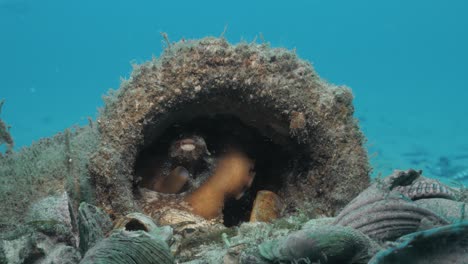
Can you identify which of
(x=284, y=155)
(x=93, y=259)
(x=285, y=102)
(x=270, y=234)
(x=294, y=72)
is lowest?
(x=93, y=259)

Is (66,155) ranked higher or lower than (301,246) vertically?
higher

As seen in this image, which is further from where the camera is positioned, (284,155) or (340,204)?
(284,155)

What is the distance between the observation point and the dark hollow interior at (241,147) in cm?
530

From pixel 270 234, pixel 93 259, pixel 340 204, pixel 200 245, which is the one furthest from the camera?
pixel 340 204

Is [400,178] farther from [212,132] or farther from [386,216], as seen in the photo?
[212,132]

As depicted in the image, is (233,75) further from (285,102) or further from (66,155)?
(66,155)

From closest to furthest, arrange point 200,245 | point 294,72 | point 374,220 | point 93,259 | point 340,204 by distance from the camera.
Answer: point 93,259 < point 374,220 < point 200,245 < point 340,204 < point 294,72

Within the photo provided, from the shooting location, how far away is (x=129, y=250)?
100 inches

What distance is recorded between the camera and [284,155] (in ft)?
17.6

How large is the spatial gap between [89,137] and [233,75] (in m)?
1.91

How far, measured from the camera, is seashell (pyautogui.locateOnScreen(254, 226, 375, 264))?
2477mm

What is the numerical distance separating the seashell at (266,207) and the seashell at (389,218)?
1737 mm

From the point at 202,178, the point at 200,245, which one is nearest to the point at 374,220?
the point at 200,245

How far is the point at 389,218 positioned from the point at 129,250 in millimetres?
1729
